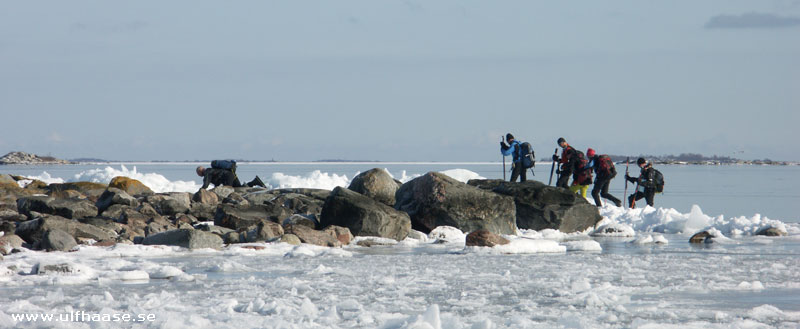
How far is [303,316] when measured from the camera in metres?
7.07

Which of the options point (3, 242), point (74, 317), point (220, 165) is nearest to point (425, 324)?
point (74, 317)

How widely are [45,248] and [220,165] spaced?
11.6 metres

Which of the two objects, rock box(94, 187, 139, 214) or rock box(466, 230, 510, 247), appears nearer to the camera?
rock box(466, 230, 510, 247)

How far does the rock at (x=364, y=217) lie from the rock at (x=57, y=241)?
4469 mm

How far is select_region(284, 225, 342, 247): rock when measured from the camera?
13.4m

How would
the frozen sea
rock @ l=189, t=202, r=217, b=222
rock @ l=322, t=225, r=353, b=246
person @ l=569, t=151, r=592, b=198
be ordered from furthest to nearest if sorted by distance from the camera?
person @ l=569, t=151, r=592, b=198
rock @ l=189, t=202, r=217, b=222
rock @ l=322, t=225, r=353, b=246
the frozen sea

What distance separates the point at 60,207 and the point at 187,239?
16.4ft

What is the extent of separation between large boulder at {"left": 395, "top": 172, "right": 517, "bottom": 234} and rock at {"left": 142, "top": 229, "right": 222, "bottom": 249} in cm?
441

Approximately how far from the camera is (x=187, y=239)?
13.0 meters

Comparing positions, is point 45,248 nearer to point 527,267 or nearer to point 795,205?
point 527,267

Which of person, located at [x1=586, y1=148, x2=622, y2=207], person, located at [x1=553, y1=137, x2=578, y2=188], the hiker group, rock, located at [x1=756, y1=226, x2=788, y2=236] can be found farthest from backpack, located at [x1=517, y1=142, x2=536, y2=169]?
rock, located at [x1=756, y1=226, x2=788, y2=236]

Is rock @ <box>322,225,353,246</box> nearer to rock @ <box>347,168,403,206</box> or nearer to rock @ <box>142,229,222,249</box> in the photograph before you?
rock @ <box>142,229,222,249</box>

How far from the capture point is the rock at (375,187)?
59.8 ft

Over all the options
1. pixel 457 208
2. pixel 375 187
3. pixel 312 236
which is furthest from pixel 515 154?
pixel 312 236
